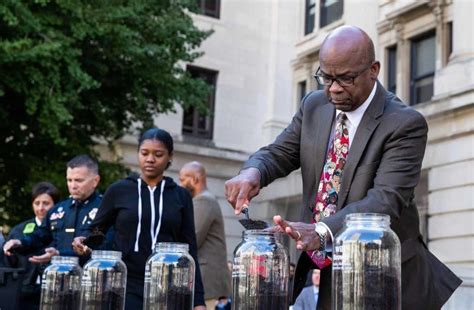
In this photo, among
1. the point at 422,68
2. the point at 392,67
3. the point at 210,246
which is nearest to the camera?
the point at 210,246

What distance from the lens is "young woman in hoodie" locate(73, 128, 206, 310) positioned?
578cm

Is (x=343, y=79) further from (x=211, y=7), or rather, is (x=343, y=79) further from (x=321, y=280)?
(x=211, y=7)

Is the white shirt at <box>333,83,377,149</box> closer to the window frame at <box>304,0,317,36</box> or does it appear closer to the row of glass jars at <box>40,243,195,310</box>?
the row of glass jars at <box>40,243,195,310</box>

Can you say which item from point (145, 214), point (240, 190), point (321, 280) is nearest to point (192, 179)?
point (145, 214)

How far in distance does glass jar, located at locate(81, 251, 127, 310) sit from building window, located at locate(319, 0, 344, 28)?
1024 inches

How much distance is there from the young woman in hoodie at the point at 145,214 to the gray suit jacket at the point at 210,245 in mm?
2561

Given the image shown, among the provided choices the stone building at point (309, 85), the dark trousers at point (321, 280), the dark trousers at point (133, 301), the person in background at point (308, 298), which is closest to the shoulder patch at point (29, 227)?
the person in background at point (308, 298)

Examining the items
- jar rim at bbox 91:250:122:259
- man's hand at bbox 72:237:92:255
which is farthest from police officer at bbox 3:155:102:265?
jar rim at bbox 91:250:122:259

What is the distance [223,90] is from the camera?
102ft

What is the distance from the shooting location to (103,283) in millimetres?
4602

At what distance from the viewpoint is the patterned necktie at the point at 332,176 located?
4.08 meters

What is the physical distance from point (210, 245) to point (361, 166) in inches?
198

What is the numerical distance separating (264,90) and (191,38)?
13.4 m

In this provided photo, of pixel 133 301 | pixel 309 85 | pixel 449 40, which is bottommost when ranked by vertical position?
pixel 133 301
